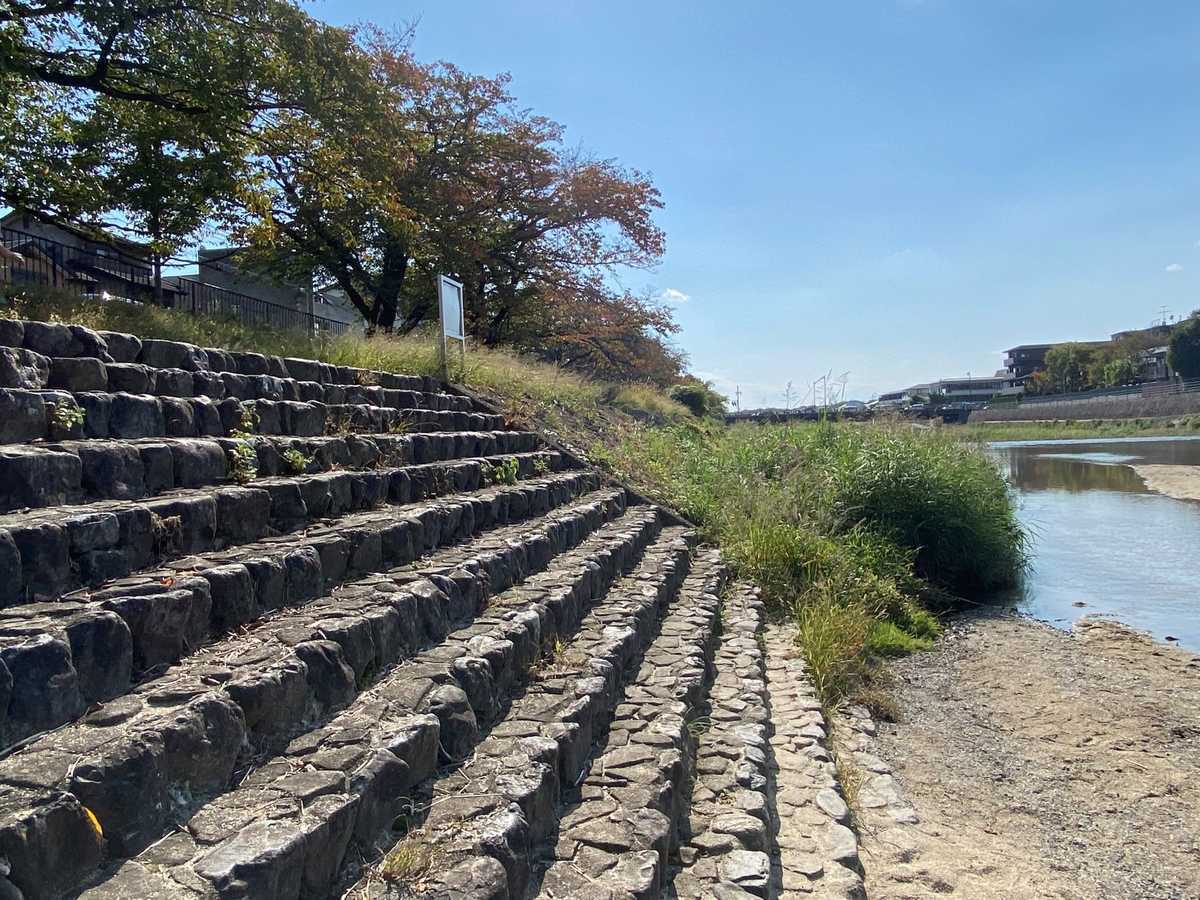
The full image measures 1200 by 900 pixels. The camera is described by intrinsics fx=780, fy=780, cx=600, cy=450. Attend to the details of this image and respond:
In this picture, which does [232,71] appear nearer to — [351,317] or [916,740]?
[916,740]

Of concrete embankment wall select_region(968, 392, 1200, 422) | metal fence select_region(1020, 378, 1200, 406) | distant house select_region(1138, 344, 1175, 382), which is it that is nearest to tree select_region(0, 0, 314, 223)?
concrete embankment wall select_region(968, 392, 1200, 422)

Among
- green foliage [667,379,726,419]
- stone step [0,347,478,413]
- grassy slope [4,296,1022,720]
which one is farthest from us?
green foliage [667,379,726,419]

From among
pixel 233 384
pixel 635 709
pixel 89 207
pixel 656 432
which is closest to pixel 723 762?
pixel 635 709

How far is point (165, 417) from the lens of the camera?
4.46 metres

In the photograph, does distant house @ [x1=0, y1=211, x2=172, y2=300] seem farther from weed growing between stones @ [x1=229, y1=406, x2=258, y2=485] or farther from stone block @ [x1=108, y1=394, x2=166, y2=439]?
weed growing between stones @ [x1=229, y1=406, x2=258, y2=485]

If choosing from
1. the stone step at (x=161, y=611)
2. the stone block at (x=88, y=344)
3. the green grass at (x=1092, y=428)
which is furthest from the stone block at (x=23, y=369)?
the green grass at (x=1092, y=428)

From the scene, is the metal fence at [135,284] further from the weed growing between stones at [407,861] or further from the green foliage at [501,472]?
the weed growing between stones at [407,861]

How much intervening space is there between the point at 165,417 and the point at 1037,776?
6.19m

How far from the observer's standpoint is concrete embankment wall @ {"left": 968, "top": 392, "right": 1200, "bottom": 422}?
47.9 meters

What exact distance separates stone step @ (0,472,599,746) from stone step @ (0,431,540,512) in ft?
1.86

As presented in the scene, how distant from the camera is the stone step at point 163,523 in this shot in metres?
2.71

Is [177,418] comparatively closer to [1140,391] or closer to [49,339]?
[49,339]

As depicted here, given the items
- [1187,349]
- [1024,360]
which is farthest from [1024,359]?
[1187,349]

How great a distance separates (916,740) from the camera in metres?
5.88
